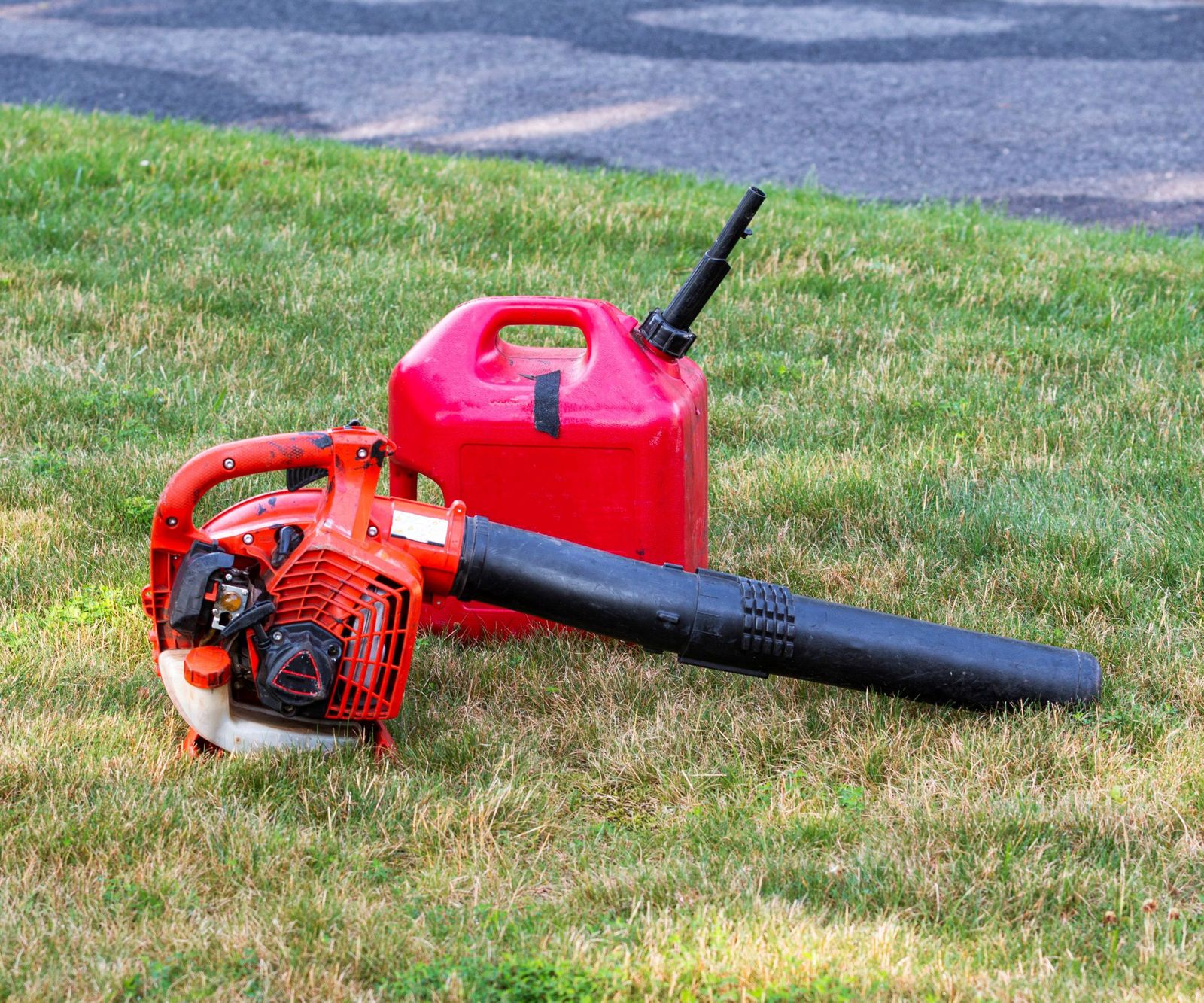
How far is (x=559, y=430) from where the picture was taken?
2.89 metres

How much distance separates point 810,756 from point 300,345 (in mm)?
2864

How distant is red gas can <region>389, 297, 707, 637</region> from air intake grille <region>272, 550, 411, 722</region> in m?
0.55

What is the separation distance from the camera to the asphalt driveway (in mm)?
7973

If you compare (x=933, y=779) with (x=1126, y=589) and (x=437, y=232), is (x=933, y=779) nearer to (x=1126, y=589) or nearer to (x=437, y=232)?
(x=1126, y=589)

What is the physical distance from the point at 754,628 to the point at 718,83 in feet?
25.9

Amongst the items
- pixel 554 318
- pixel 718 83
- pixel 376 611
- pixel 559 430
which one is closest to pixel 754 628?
pixel 559 430

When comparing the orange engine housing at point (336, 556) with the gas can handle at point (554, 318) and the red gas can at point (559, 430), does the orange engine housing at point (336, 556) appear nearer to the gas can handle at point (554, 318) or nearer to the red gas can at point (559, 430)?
the red gas can at point (559, 430)

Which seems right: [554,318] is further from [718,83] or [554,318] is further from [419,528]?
[718,83]

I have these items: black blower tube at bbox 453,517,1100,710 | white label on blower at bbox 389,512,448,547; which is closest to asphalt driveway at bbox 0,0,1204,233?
black blower tube at bbox 453,517,1100,710

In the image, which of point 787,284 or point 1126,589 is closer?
point 1126,589

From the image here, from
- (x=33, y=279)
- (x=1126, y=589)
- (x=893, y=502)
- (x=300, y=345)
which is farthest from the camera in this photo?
(x=33, y=279)

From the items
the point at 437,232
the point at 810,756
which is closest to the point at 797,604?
the point at 810,756

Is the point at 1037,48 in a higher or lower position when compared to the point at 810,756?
higher

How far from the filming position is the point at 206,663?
243cm
